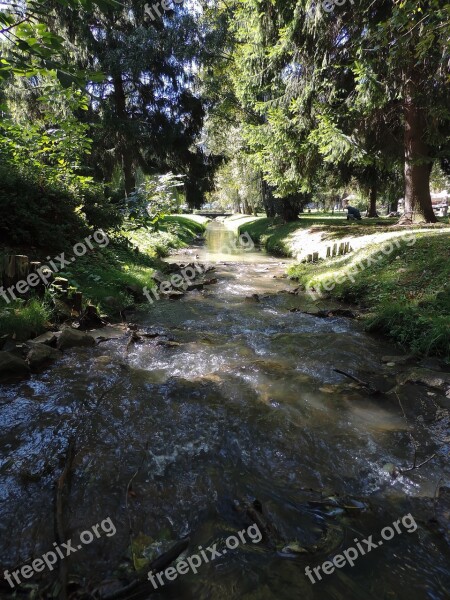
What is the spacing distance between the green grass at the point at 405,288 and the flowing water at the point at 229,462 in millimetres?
688

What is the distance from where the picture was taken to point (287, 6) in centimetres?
1279

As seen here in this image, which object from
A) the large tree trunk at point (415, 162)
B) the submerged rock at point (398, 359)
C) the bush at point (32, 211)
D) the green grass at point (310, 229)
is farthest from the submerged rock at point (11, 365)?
the large tree trunk at point (415, 162)

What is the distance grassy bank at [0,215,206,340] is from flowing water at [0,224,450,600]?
885 millimetres

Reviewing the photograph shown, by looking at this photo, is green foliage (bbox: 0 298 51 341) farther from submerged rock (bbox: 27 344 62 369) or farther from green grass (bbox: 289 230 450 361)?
green grass (bbox: 289 230 450 361)

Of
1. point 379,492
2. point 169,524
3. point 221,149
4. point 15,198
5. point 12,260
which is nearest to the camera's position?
point 169,524

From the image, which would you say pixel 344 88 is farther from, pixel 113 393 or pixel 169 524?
pixel 169 524

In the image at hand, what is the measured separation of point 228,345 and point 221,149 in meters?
23.2

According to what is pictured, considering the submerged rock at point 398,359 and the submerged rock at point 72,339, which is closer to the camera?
the submerged rock at point 398,359

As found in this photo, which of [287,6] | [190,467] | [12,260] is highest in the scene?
[287,6]

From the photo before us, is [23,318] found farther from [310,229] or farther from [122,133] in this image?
[122,133]

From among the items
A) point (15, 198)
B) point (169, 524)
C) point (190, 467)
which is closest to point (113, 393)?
point (190, 467)

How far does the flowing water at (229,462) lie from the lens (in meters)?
2.32

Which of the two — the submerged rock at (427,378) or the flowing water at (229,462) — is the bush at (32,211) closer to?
the flowing water at (229,462)

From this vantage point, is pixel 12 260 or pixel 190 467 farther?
pixel 12 260
